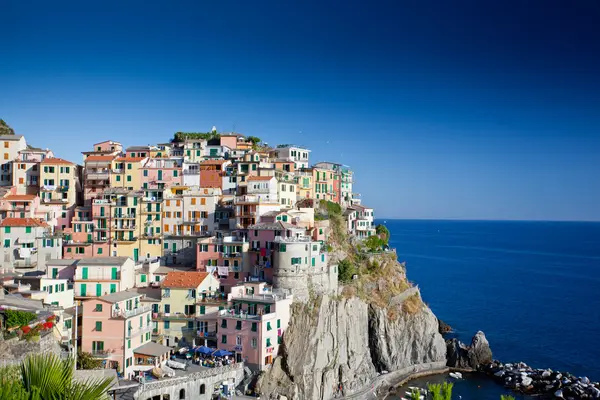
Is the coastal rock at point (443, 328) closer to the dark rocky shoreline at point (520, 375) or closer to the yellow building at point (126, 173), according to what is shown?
the dark rocky shoreline at point (520, 375)

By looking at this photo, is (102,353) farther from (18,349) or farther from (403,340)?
(403,340)

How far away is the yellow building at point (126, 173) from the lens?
225 ft

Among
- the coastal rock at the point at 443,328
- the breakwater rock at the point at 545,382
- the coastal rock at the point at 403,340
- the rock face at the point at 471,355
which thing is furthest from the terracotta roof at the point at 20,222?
the coastal rock at the point at 443,328

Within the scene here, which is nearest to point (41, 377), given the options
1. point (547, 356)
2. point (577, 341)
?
point (547, 356)

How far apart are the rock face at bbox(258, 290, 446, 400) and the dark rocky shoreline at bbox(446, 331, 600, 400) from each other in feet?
8.52

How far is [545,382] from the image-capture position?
57.6 meters

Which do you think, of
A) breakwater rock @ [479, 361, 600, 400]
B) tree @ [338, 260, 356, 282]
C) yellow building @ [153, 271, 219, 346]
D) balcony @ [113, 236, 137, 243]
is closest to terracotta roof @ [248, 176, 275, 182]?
tree @ [338, 260, 356, 282]

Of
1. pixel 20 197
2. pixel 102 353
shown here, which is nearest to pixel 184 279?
pixel 102 353

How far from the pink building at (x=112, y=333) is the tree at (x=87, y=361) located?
786 mm

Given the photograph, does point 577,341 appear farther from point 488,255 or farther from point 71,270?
point 488,255

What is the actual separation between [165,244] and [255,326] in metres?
21.0

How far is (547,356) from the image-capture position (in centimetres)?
6856

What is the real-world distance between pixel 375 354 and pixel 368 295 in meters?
6.71

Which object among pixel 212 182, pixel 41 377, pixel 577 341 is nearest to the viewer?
pixel 41 377
